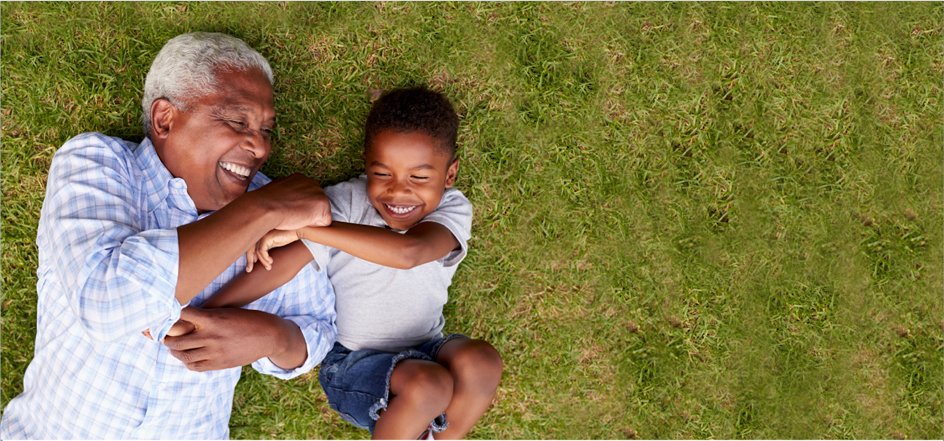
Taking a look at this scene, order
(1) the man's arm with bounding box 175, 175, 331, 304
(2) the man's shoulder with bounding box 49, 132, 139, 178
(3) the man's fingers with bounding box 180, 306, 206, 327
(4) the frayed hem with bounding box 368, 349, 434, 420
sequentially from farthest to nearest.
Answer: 1. (4) the frayed hem with bounding box 368, 349, 434, 420
2. (3) the man's fingers with bounding box 180, 306, 206, 327
3. (2) the man's shoulder with bounding box 49, 132, 139, 178
4. (1) the man's arm with bounding box 175, 175, 331, 304

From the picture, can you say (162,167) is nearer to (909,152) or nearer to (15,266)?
(15,266)

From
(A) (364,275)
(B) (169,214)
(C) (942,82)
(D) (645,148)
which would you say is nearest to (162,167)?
(B) (169,214)

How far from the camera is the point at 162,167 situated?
276 centimetres

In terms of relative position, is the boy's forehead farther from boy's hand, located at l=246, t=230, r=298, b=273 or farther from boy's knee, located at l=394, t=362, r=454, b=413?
boy's knee, located at l=394, t=362, r=454, b=413

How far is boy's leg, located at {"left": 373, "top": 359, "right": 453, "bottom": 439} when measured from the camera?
289cm

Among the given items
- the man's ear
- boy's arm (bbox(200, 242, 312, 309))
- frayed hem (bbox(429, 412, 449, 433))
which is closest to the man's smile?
the man's ear

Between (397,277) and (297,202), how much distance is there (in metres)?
0.86

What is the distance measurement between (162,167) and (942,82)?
513 centimetres

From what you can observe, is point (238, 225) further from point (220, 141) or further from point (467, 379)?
point (467, 379)

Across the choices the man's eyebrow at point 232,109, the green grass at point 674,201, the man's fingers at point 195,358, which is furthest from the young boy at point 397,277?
the man's eyebrow at point 232,109

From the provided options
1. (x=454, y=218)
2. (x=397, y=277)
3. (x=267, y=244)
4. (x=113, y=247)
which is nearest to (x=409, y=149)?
(x=454, y=218)

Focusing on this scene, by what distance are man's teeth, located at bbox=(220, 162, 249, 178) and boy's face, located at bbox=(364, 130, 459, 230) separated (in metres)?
0.67

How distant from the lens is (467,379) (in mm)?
3096

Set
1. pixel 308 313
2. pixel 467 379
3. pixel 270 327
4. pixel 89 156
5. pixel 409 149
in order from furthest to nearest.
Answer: pixel 308 313, pixel 467 379, pixel 409 149, pixel 270 327, pixel 89 156
